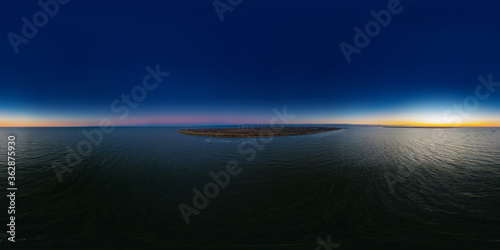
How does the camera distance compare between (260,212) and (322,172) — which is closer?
(260,212)

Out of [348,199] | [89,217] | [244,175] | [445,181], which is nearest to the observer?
[89,217]

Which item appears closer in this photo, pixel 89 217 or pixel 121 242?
pixel 121 242

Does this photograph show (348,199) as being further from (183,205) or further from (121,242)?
(121,242)

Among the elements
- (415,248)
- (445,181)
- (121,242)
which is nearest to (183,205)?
(121,242)

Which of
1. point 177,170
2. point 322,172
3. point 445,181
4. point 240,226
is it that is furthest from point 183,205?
point 445,181

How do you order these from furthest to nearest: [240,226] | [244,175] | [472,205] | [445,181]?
[244,175] → [445,181] → [472,205] → [240,226]

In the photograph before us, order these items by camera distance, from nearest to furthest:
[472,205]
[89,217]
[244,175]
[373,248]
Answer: [373,248], [89,217], [472,205], [244,175]

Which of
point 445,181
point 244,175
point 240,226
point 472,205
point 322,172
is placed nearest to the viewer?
point 240,226

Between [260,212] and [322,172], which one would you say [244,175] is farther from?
[322,172]

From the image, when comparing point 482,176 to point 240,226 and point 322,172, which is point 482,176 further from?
point 240,226
